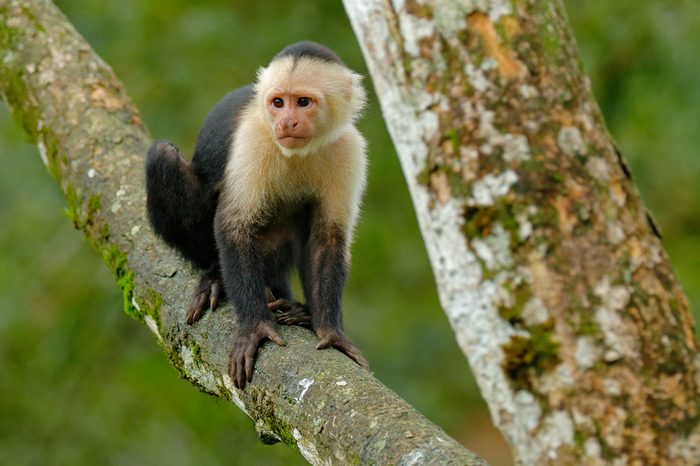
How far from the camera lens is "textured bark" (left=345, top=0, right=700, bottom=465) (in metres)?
1.81

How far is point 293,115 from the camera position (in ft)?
14.4

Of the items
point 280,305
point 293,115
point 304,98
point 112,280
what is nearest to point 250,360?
point 280,305

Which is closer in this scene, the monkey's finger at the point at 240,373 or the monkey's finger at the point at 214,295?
the monkey's finger at the point at 240,373

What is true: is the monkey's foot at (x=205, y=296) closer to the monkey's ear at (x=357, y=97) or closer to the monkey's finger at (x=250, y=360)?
the monkey's finger at (x=250, y=360)

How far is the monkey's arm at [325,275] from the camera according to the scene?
416 cm

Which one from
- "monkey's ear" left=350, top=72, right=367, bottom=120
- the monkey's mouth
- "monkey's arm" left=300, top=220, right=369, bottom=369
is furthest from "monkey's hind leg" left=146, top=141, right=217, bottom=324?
"monkey's ear" left=350, top=72, right=367, bottom=120

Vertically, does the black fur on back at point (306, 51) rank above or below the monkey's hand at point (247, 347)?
above

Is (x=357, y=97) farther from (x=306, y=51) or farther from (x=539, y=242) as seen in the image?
(x=539, y=242)

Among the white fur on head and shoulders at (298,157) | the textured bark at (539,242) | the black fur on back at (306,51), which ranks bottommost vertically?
the white fur on head and shoulders at (298,157)

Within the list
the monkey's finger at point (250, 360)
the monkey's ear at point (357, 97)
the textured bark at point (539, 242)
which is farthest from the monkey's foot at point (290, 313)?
the textured bark at point (539, 242)

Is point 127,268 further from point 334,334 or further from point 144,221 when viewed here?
point 334,334

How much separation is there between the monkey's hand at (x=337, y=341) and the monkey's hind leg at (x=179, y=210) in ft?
1.70

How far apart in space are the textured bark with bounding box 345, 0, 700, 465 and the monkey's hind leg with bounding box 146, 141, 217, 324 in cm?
242

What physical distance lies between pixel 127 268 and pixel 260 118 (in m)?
0.95
